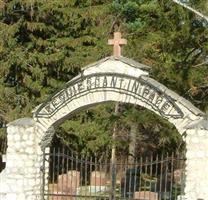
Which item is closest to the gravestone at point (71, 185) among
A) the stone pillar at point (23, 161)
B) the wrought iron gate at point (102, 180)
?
the wrought iron gate at point (102, 180)

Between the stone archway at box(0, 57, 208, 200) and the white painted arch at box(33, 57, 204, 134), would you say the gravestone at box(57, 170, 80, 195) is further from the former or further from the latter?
the white painted arch at box(33, 57, 204, 134)

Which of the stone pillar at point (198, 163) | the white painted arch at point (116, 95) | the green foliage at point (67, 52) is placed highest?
the green foliage at point (67, 52)

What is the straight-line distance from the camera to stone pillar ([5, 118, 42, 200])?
39.2 ft

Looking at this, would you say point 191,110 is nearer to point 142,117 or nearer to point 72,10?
point 142,117

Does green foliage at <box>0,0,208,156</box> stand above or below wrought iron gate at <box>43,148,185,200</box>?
above

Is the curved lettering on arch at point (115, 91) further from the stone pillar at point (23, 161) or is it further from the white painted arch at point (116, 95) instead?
the stone pillar at point (23, 161)

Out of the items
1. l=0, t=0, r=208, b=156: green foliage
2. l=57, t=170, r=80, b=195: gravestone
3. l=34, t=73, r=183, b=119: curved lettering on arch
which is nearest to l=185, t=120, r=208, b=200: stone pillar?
l=34, t=73, r=183, b=119: curved lettering on arch

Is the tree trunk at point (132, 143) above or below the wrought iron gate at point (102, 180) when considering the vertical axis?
above

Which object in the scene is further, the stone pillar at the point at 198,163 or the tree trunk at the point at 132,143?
the tree trunk at the point at 132,143

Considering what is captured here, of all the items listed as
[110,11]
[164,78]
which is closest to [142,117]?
[164,78]

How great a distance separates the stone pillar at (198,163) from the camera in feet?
34.7

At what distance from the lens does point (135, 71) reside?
1131 centimetres

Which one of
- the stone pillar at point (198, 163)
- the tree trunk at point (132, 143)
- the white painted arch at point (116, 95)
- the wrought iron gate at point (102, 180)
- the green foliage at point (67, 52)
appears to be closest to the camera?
the stone pillar at point (198, 163)

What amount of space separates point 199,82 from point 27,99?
6.58 meters
